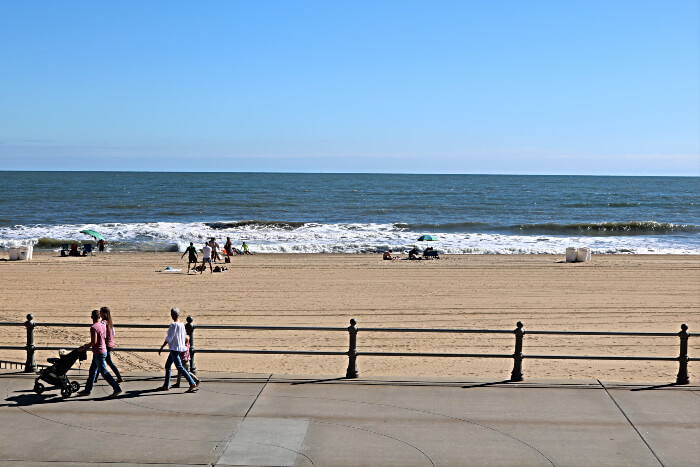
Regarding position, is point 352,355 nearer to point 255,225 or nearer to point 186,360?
point 186,360

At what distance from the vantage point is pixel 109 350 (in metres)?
9.34

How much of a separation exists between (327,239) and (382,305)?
24.0 metres

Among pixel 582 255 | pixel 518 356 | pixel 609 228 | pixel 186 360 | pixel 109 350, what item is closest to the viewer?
pixel 109 350

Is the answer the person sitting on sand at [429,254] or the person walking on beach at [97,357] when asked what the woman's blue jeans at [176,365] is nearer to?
the person walking on beach at [97,357]

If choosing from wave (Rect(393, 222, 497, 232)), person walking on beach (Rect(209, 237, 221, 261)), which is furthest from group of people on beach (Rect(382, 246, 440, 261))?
wave (Rect(393, 222, 497, 232))

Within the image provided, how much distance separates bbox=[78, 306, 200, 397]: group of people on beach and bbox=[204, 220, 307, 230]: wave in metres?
41.1

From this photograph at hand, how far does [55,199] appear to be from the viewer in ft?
250

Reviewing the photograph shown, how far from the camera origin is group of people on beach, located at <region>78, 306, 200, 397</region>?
8930 mm

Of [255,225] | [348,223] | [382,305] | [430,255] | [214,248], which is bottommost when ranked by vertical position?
[255,225]

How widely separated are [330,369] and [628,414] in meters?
5.31

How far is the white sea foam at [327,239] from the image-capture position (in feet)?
124

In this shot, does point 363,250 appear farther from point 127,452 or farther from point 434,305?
point 127,452

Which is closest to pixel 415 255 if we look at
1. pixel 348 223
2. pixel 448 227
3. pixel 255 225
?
pixel 448 227

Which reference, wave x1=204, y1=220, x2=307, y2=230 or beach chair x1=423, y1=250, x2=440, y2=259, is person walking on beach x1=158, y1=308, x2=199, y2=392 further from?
wave x1=204, y1=220, x2=307, y2=230
